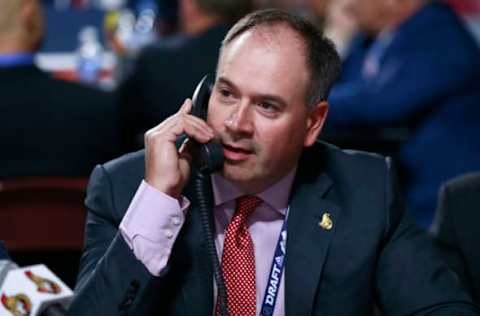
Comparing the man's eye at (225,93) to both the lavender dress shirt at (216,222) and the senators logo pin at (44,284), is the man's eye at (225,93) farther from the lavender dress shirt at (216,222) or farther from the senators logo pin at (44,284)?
the senators logo pin at (44,284)

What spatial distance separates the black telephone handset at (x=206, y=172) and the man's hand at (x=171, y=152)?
19 mm

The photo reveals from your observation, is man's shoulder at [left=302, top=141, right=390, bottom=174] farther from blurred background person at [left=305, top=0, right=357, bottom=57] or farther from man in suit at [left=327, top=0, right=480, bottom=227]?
blurred background person at [left=305, top=0, right=357, bottom=57]

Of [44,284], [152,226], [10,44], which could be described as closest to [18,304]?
[44,284]

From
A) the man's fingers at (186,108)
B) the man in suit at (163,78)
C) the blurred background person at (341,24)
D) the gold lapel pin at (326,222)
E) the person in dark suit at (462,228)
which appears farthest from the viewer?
the blurred background person at (341,24)

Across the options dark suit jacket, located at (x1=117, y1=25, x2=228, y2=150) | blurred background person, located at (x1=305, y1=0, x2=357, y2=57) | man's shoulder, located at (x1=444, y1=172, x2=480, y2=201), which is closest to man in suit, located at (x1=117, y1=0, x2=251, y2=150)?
dark suit jacket, located at (x1=117, y1=25, x2=228, y2=150)

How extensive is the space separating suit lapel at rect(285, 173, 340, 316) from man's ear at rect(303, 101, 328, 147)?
11cm

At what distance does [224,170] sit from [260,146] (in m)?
0.08

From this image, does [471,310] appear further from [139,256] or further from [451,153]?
[451,153]

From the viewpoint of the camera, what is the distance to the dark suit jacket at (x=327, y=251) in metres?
1.94

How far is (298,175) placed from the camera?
2.11m

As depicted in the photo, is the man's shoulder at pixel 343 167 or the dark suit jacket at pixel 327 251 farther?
the man's shoulder at pixel 343 167

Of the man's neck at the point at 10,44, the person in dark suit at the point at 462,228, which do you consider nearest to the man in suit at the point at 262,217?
the person in dark suit at the point at 462,228

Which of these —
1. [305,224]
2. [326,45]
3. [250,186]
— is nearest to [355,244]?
[305,224]

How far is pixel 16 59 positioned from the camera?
3227 mm
